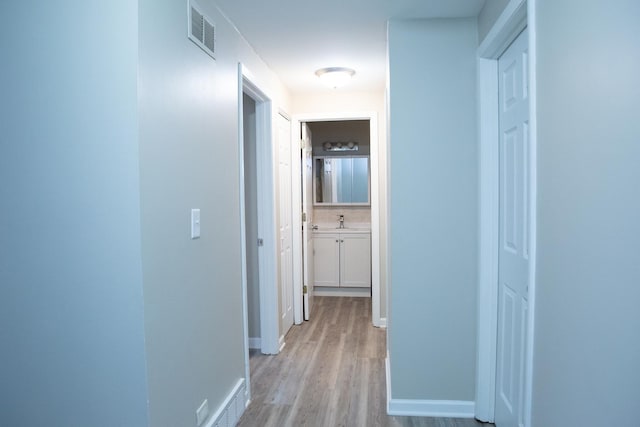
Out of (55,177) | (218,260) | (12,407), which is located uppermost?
(55,177)

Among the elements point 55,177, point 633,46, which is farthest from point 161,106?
point 633,46

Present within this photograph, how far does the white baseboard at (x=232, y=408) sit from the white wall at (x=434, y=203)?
0.94m

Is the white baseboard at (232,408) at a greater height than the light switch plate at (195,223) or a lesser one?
lesser

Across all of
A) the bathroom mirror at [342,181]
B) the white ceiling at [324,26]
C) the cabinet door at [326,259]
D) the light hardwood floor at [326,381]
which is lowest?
the light hardwood floor at [326,381]

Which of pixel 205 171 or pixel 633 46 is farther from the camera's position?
pixel 205 171

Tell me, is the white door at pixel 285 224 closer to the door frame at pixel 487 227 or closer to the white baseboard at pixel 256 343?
the white baseboard at pixel 256 343

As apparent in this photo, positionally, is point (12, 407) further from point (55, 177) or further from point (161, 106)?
point (161, 106)

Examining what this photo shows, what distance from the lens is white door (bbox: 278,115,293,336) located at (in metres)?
3.69

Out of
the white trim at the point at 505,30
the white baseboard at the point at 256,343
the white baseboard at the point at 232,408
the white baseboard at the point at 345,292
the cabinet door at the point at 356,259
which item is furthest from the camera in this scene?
the white baseboard at the point at 345,292

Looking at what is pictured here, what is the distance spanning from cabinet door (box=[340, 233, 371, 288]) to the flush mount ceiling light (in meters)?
2.22

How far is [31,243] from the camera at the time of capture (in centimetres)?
158

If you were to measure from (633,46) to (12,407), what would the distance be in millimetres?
2347

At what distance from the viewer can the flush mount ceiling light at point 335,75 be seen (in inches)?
131

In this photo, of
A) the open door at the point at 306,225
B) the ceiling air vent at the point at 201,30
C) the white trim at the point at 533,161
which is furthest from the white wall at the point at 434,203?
the open door at the point at 306,225
